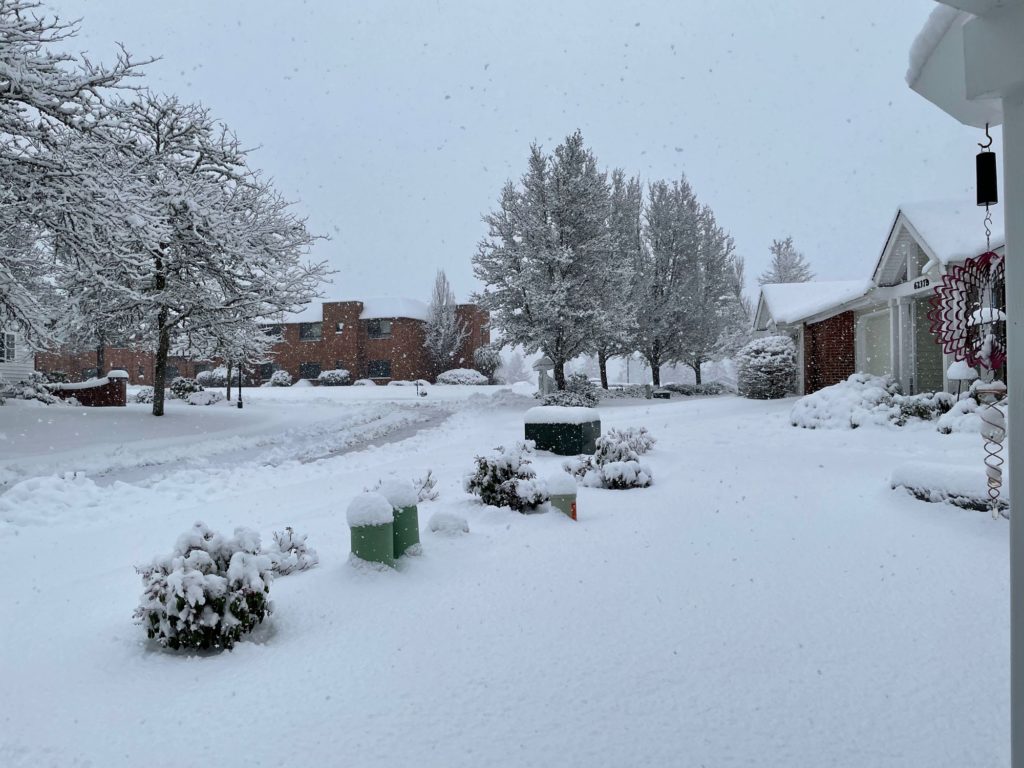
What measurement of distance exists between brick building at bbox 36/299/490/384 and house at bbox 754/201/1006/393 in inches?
969

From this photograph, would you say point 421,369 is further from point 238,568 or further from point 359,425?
point 238,568

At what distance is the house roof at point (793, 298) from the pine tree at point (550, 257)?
722cm

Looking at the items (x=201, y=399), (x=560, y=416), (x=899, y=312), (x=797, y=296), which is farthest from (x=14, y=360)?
(x=797, y=296)

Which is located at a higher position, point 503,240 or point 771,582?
point 503,240

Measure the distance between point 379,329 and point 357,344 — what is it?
1.83 meters

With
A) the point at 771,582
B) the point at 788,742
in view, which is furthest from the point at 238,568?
the point at 771,582

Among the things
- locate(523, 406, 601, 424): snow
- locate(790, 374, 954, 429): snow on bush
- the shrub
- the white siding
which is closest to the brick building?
the shrub

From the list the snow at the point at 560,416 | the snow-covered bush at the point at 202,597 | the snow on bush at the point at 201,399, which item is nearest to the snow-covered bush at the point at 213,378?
the snow on bush at the point at 201,399

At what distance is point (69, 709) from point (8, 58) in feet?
39.6

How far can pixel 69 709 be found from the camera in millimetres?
2857

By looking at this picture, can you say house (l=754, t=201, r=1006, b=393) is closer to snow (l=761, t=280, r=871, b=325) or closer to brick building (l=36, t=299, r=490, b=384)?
snow (l=761, t=280, r=871, b=325)

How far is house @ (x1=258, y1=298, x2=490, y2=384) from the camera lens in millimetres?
42656

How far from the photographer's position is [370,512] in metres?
4.50

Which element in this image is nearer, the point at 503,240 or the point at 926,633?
the point at 926,633
